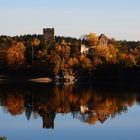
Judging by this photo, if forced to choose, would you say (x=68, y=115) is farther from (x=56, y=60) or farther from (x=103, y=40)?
(x=103, y=40)

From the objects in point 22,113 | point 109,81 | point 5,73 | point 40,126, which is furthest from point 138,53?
point 40,126

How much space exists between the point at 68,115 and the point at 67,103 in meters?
10.4

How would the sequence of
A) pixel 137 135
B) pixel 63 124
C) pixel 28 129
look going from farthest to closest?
1. pixel 63 124
2. pixel 28 129
3. pixel 137 135

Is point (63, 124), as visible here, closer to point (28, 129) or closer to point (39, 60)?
point (28, 129)

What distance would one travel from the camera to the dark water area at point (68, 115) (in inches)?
1292

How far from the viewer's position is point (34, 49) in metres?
92.8

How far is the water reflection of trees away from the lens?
139ft

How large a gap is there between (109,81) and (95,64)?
4764 millimetres

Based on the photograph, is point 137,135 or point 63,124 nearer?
point 137,135

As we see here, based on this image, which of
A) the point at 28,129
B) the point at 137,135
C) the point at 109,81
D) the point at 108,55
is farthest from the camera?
the point at 108,55

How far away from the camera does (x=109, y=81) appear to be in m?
88.2

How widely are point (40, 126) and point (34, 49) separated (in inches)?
2266

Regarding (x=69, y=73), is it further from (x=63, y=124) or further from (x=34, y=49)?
(x=63, y=124)

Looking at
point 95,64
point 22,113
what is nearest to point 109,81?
point 95,64
